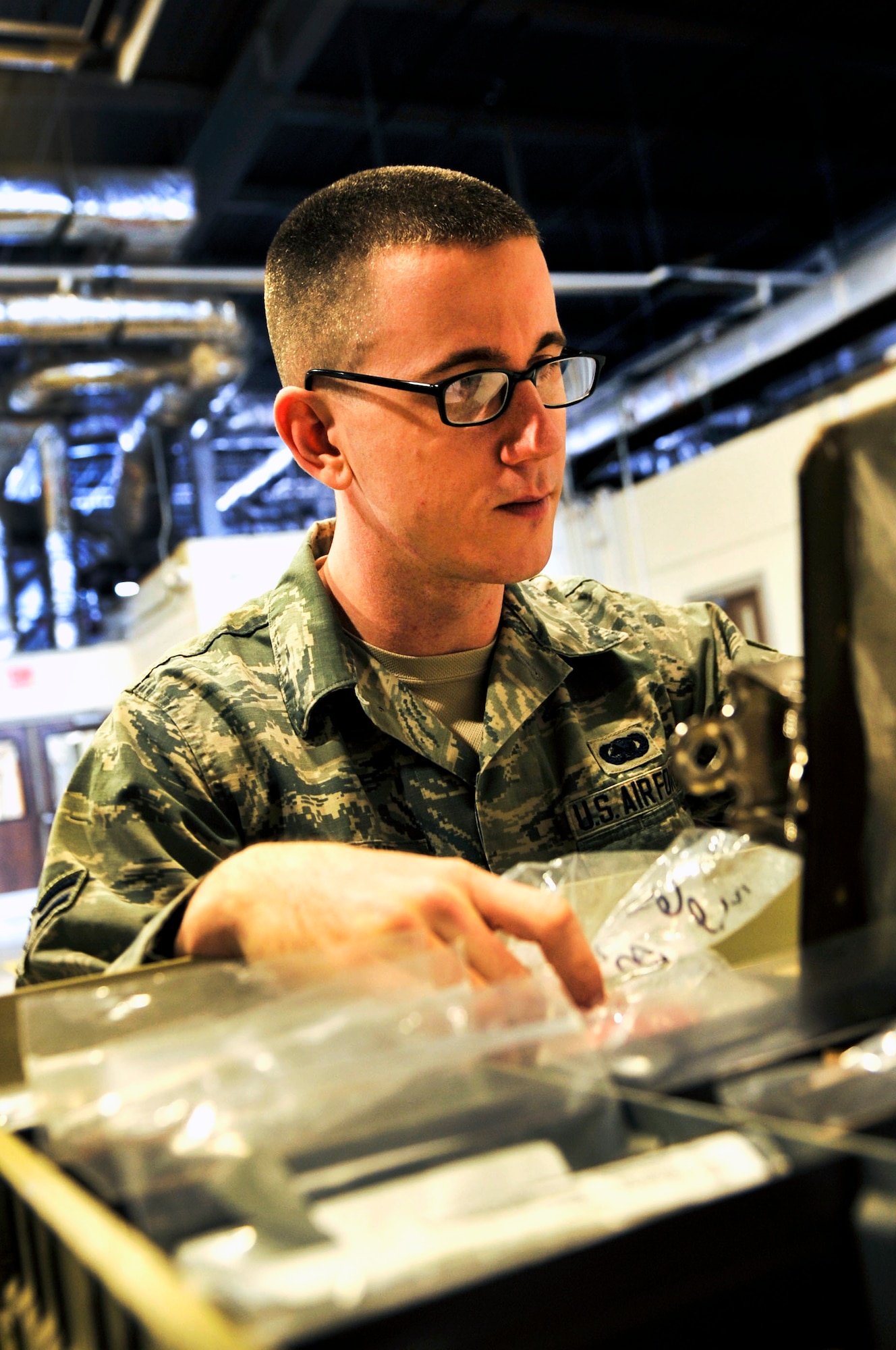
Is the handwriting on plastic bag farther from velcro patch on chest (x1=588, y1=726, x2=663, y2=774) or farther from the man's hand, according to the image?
velcro patch on chest (x1=588, y1=726, x2=663, y2=774)

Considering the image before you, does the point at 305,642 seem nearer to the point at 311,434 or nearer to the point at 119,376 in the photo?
the point at 311,434

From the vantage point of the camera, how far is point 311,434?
1376mm

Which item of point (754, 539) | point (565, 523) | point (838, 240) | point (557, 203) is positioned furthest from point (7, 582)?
point (838, 240)

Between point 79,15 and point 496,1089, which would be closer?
point 496,1089

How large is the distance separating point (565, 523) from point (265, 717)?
20.1ft

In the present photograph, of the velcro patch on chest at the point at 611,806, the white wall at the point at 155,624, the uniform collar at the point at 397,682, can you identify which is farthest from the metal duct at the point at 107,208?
the velcro patch on chest at the point at 611,806

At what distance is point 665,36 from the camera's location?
5.13 metres

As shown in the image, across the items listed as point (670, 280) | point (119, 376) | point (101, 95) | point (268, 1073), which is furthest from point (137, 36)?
point (268, 1073)

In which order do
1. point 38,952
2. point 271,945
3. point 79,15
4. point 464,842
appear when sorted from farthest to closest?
point 79,15 < point 464,842 < point 38,952 < point 271,945

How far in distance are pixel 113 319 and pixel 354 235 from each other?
4780 mm

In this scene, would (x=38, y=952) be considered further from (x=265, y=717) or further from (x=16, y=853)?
(x=16, y=853)

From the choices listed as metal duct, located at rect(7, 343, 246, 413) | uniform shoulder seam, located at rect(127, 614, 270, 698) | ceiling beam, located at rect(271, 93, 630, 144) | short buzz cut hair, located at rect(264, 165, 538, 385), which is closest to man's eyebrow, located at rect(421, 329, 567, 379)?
short buzz cut hair, located at rect(264, 165, 538, 385)

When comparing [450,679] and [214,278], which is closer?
[450,679]

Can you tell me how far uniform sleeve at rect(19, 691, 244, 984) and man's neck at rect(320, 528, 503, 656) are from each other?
10.4 inches
